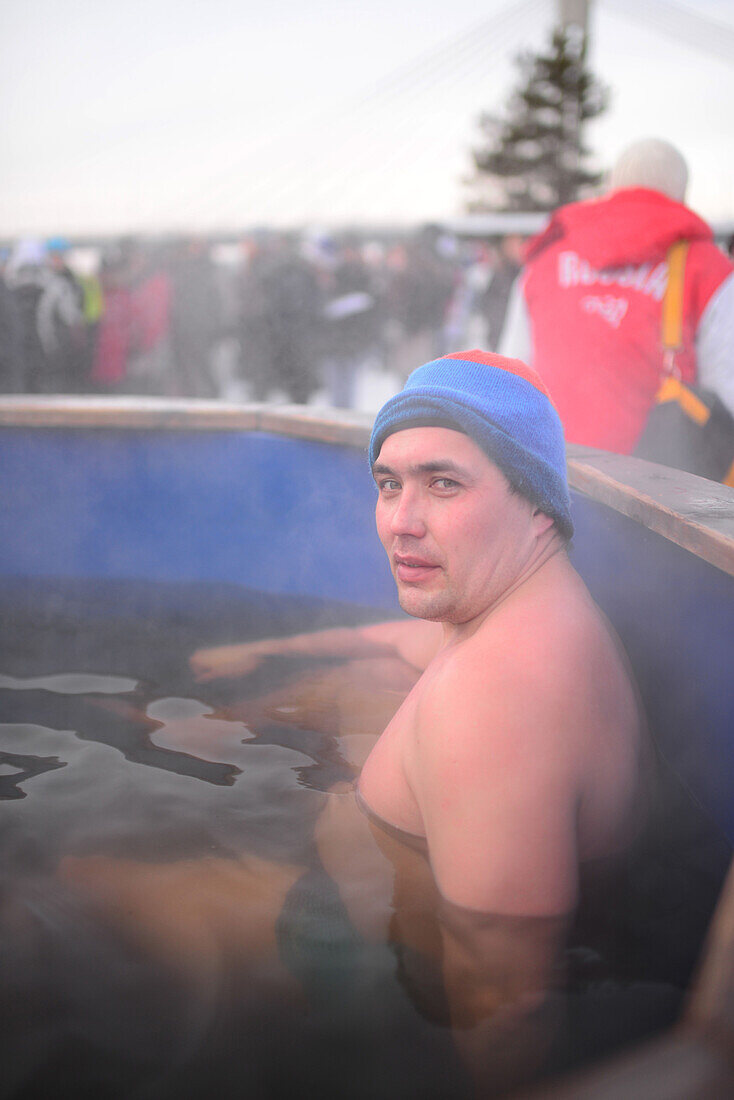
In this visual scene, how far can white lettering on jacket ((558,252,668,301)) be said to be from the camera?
2.88 metres

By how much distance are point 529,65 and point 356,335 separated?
155 ft

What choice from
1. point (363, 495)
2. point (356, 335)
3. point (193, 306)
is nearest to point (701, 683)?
point (363, 495)

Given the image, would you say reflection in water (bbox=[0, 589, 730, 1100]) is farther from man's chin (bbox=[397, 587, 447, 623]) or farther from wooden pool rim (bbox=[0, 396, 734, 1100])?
man's chin (bbox=[397, 587, 447, 623])

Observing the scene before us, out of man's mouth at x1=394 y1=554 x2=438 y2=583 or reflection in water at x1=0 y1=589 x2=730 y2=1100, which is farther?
man's mouth at x1=394 y1=554 x2=438 y2=583

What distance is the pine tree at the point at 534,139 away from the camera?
4625 centimetres

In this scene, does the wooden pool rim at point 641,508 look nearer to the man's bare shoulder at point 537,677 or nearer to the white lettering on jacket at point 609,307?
the man's bare shoulder at point 537,677

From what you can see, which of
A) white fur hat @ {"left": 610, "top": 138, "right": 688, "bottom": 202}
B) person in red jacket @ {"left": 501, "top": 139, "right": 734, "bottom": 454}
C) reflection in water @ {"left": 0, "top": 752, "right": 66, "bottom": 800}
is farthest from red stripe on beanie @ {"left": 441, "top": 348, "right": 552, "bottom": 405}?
white fur hat @ {"left": 610, "top": 138, "right": 688, "bottom": 202}

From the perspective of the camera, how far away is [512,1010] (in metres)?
1.39

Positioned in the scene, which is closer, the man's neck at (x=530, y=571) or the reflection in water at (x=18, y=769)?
the man's neck at (x=530, y=571)

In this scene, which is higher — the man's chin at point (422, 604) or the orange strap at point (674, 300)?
the orange strap at point (674, 300)

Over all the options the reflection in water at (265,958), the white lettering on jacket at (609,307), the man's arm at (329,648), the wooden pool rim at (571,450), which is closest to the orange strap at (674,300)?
the white lettering on jacket at (609,307)

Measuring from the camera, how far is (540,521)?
171 cm

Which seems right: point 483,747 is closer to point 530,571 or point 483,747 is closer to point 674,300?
point 530,571

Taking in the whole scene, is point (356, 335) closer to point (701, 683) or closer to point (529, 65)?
point (701, 683)
